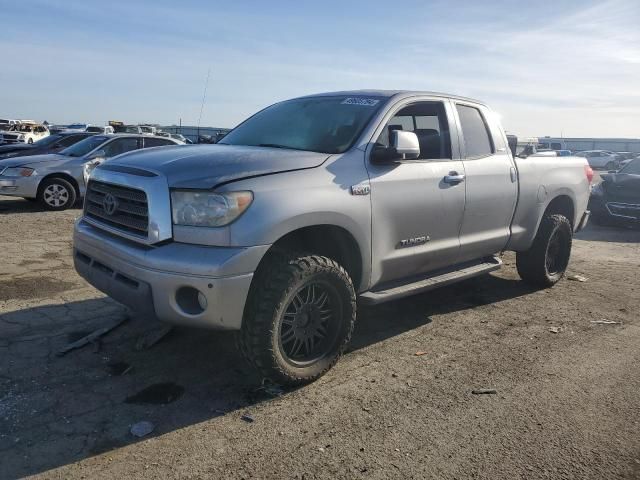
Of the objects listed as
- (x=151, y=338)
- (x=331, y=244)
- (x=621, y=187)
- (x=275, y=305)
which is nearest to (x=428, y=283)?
(x=331, y=244)

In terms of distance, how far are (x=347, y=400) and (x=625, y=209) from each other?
9.44 meters

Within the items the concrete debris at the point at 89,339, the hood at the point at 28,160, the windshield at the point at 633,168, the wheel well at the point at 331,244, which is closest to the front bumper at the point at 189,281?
the wheel well at the point at 331,244

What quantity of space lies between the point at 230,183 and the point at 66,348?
1.91 metres

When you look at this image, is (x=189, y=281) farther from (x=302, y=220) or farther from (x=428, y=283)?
(x=428, y=283)

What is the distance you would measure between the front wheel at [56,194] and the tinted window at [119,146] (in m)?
1.03

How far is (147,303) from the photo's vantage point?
3199mm

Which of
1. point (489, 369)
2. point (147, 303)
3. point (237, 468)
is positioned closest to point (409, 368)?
point (489, 369)

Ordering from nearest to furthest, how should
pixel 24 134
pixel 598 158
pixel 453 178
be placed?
pixel 453 178 → pixel 24 134 → pixel 598 158

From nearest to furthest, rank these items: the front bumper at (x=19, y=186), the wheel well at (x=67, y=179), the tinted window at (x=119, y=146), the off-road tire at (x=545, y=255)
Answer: the off-road tire at (x=545, y=255), the front bumper at (x=19, y=186), the wheel well at (x=67, y=179), the tinted window at (x=119, y=146)

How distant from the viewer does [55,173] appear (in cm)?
1055

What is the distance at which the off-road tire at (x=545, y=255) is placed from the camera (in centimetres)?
588

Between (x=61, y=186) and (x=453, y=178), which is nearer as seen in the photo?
(x=453, y=178)

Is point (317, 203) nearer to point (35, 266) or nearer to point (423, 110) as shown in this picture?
point (423, 110)

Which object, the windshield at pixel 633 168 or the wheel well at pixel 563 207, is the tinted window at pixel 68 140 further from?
the windshield at pixel 633 168
